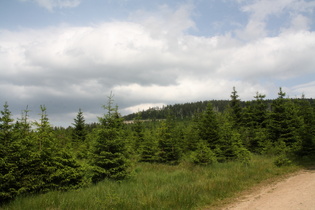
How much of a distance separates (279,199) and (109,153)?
325 inches

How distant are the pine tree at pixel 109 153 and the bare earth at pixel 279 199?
6237 millimetres

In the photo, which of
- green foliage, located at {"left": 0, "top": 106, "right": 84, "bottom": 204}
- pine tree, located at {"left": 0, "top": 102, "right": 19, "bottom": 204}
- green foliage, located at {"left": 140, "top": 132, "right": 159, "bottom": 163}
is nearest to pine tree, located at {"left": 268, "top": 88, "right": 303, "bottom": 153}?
green foliage, located at {"left": 140, "top": 132, "right": 159, "bottom": 163}

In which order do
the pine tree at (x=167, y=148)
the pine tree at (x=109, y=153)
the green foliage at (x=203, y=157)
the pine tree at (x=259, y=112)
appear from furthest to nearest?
the pine tree at (x=259, y=112)
the pine tree at (x=167, y=148)
the green foliage at (x=203, y=157)
the pine tree at (x=109, y=153)

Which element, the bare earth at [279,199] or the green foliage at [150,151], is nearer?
the bare earth at [279,199]

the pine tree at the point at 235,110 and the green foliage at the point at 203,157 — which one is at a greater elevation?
the pine tree at the point at 235,110

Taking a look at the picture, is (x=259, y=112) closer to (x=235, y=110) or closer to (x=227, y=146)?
(x=235, y=110)

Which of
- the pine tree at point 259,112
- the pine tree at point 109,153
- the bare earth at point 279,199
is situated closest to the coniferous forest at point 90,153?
the pine tree at point 109,153

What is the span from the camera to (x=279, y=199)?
7391mm

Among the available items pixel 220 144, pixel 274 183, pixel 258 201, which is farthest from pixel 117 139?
pixel 220 144

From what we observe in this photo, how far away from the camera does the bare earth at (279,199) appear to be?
660 centimetres

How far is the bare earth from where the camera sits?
21.7 ft

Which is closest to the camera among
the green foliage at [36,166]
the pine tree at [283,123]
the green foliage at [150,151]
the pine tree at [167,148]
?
the green foliage at [36,166]

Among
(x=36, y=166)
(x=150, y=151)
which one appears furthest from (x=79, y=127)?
(x=36, y=166)

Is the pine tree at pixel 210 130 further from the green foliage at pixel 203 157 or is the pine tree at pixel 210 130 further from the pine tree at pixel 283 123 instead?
the pine tree at pixel 283 123
